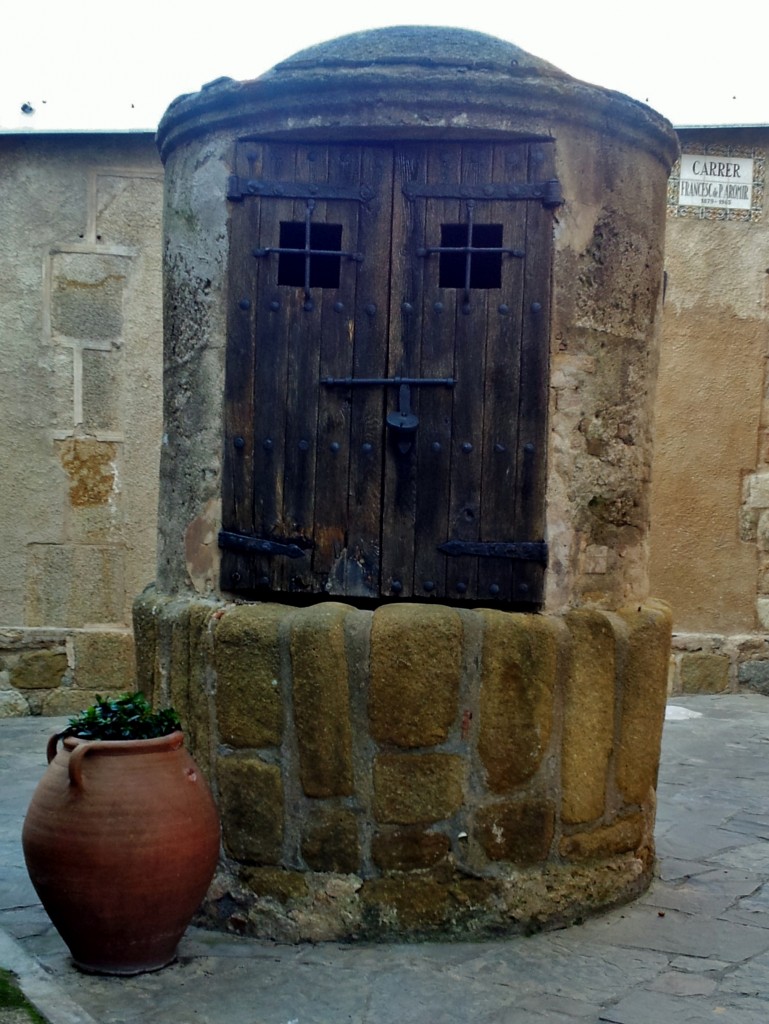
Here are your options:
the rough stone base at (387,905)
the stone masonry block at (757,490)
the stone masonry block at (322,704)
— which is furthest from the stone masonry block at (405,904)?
the stone masonry block at (757,490)

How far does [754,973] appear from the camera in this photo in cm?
309

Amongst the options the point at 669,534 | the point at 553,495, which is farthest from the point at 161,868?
the point at 669,534

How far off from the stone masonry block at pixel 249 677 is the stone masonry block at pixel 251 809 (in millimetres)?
75

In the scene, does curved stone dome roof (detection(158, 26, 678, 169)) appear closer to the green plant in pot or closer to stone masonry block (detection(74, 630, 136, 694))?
the green plant in pot

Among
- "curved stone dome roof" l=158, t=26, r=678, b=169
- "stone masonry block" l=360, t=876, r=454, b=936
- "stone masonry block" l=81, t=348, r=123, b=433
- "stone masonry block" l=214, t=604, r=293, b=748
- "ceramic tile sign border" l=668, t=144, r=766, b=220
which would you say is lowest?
"stone masonry block" l=360, t=876, r=454, b=936

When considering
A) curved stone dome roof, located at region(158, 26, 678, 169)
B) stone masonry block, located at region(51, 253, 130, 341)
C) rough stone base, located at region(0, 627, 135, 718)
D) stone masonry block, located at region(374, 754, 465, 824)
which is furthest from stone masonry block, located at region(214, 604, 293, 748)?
stone masonry block, located at region(51, 253, 130, 341)

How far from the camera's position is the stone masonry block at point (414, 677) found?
3.27 metres

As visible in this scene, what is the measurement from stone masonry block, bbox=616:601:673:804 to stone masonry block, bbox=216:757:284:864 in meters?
1.03

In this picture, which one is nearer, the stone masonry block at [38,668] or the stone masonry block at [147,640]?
the stone masonry block at [147,640]

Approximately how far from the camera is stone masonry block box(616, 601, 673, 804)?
354 cm

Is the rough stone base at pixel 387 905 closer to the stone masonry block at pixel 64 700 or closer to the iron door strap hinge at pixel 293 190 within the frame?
the iron door strap hinge at pixel 293 190

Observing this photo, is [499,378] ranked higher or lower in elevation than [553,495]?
higher

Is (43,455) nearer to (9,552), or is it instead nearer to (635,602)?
(9,552)

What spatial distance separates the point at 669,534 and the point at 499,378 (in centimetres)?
451
